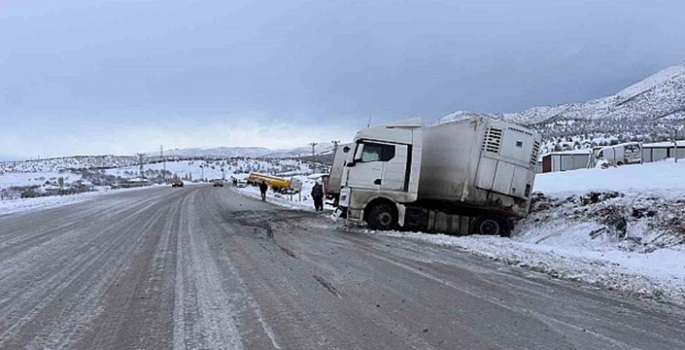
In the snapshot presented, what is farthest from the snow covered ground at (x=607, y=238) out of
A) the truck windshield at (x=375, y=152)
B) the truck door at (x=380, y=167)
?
the truck windshield at (x=375, y=152)

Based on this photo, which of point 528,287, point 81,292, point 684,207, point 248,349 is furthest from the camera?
point 684,207

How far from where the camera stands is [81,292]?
24.9 ft

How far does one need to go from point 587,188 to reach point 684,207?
4203 mm

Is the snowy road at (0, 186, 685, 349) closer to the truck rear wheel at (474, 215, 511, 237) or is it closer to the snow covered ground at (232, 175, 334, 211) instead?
the truck rear wheel at (474, 215, 511, 237)

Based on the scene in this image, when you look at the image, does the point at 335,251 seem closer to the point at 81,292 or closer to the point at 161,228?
the point at 81,292

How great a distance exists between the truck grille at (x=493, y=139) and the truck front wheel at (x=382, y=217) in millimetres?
3481

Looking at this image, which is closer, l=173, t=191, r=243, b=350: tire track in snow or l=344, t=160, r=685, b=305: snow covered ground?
l=173, t=191, r=243, b=350: tire track in snow

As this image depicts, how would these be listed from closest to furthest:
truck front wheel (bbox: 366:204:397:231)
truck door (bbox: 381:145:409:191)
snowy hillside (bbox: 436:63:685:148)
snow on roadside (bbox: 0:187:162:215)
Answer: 1. truck door (bbox: 381:145:409:191)
2. truck front wheel (bbox: 366:204:397:231)
3. snow on roadside (bbox: 0:187:162:215)
4. snowy hillside (bbox: 436:63:685:148)

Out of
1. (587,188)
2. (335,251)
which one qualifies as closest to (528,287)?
(335,251)

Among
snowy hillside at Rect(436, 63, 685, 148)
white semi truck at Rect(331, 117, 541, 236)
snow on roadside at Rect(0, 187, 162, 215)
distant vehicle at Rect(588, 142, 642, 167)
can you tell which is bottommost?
snow on roadside at Rect(0, 187, 162, 215)

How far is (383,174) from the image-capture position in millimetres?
16594

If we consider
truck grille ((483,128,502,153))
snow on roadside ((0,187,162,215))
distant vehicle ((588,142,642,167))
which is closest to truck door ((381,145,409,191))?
truck grille ((483,128,502,153))

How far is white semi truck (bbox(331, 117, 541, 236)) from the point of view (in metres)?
16.0

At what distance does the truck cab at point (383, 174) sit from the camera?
1655 cm
